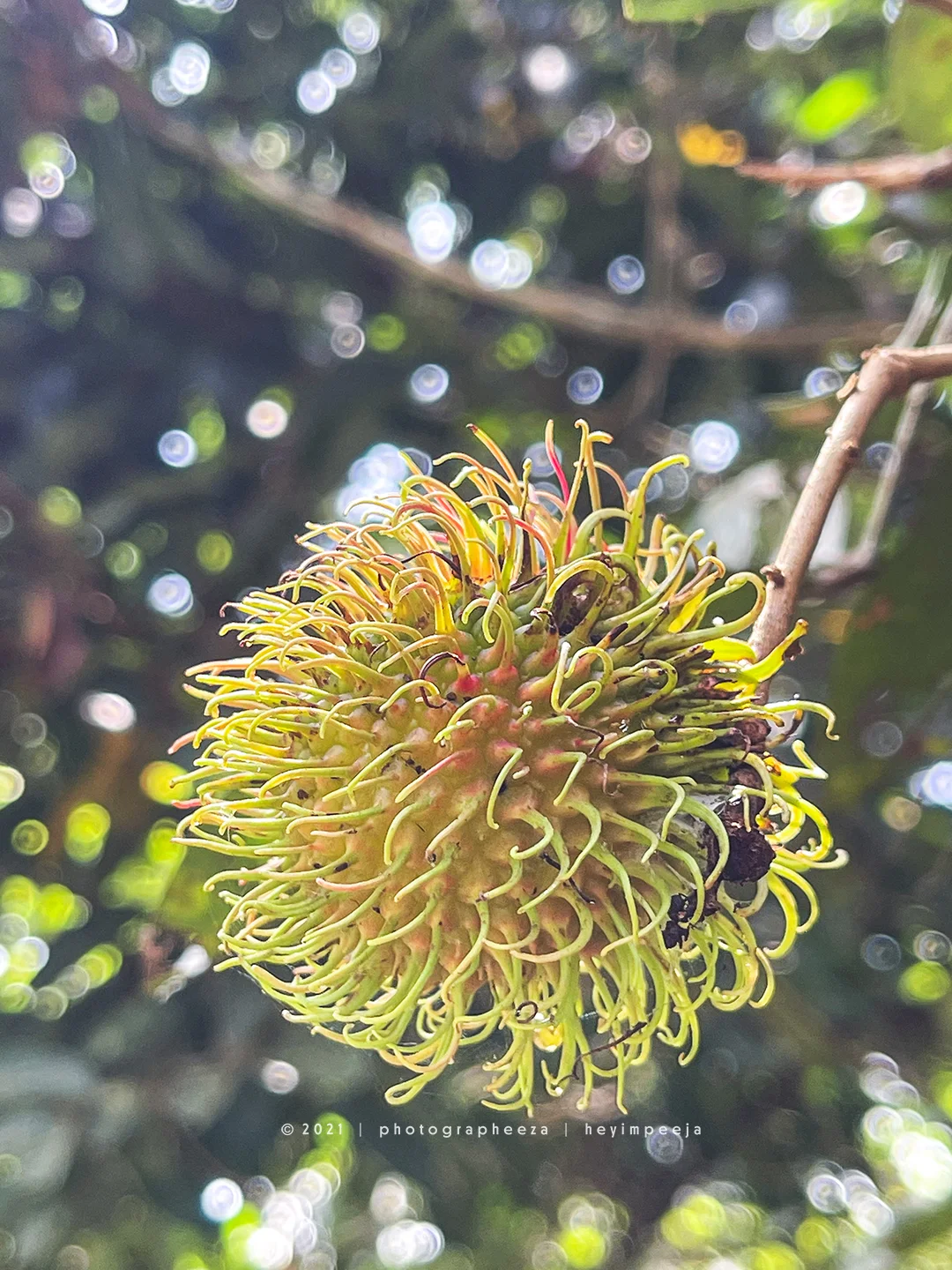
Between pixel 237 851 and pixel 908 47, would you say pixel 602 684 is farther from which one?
pixel 908 47

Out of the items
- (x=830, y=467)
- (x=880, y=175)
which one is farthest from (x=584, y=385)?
(x=830, y=467)

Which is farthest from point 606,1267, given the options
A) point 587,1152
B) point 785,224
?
point 785,224

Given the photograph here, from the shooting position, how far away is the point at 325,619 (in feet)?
2.85

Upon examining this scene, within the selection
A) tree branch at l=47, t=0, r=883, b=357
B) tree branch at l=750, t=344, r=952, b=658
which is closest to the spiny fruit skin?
tree branch at l=750, t=344, r=952, b=658

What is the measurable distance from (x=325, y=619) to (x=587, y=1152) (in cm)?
170

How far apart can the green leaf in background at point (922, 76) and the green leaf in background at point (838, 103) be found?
697 millimetres

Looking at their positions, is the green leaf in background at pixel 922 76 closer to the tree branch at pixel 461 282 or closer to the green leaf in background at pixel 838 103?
the tree branch at pixel 461 282

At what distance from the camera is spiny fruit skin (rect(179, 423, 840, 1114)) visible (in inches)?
31.7

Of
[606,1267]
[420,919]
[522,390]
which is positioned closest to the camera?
[420,919]

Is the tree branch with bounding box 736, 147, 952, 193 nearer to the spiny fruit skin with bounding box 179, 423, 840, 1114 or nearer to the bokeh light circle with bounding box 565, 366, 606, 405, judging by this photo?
the spiny fruit skin with bounding box 179, 423, 840, 1114

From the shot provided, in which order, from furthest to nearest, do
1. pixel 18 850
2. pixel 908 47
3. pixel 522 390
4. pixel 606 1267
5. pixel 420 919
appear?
1. pixel 606 1267
2. pixel 522 390
3. pixel 18 850
4. pixel 908 47
5. pixel 420 919

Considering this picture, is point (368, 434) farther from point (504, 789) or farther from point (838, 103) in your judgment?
point (504, 789)

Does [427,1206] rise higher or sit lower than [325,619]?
lower

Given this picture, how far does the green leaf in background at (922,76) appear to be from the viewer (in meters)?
1.31
